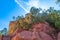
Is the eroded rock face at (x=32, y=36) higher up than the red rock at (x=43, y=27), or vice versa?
the red rock at (x=43, y=27)

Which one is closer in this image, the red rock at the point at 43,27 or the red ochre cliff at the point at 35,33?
the red ochre cliff at the point at 35,33

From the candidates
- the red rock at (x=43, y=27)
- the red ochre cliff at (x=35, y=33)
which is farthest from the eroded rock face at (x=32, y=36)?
the red rock at (x=43, y=27)

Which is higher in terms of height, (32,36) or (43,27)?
(43,27)

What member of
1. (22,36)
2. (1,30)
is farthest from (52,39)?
(1,30)

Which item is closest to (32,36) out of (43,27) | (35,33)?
(35,33)

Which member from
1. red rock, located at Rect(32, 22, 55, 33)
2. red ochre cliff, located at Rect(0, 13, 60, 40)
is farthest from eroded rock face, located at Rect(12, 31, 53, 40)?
red rock, located at Rect(32, 22, 55, 33)

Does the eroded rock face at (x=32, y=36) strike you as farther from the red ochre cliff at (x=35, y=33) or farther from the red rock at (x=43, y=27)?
the red rock at (x=43, y=27)

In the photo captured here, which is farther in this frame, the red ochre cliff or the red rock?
the red rock

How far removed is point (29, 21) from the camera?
41.0 feet

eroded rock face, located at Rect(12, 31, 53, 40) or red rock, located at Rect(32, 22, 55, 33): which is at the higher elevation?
red rock, located at Rect(32, 22, 55, 33)

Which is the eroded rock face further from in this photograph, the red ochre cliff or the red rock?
the red rock

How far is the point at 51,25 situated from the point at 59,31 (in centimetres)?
71

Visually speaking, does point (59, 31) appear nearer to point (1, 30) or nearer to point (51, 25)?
point (51, 25)

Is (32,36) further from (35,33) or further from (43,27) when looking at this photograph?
(43,27)
